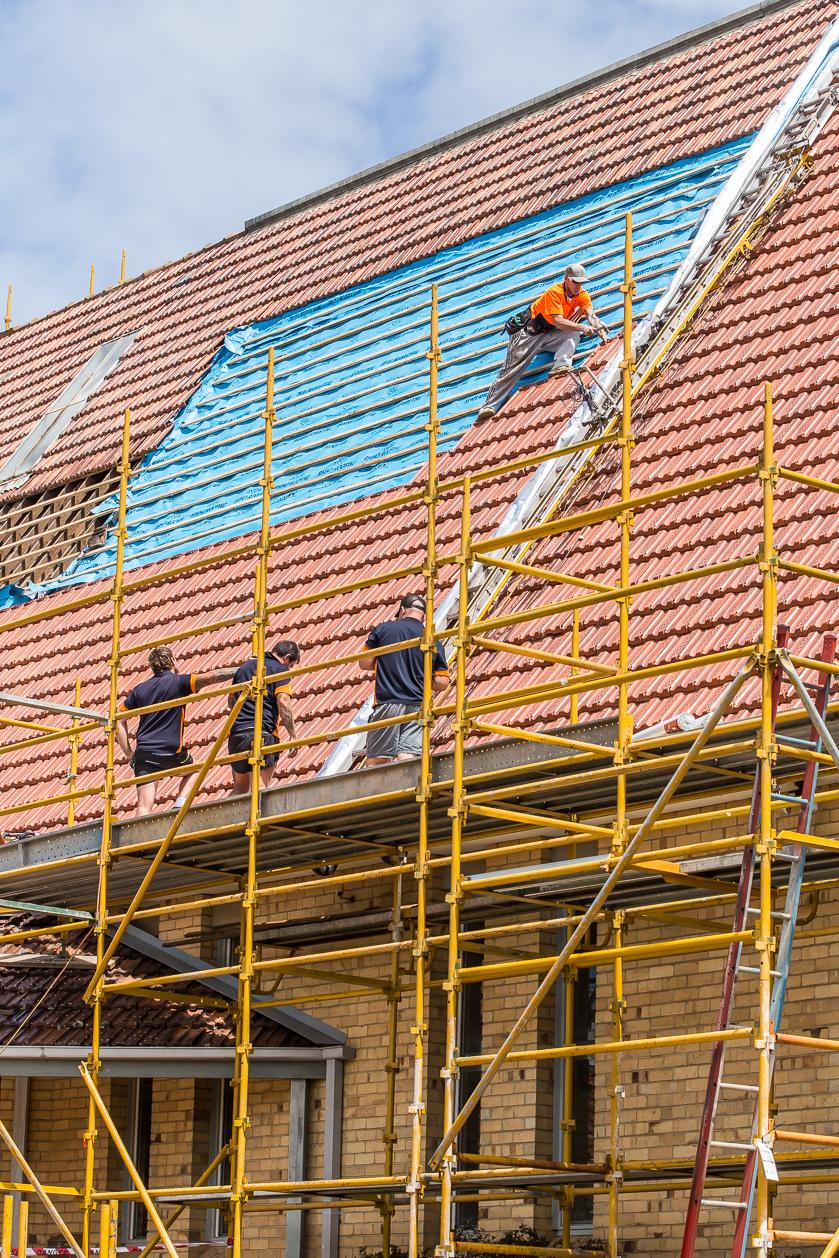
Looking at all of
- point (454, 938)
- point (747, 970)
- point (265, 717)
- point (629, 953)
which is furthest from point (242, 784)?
point (747, 970)

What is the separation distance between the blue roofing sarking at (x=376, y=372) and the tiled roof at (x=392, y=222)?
0.41 meters

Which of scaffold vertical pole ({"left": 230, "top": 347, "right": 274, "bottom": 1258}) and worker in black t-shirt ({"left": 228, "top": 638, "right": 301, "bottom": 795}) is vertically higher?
worker in black t-shirt ({"left": 228, "top": 638, "right": 301, "bottom": 795})

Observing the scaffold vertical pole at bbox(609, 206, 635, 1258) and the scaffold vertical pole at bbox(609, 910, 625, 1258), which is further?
the scaffold vertical pole at bbox(609, 910, 625, 1258)

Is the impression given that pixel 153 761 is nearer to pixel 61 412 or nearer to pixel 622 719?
pixel 622 719

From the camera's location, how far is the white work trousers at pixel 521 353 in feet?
45.9

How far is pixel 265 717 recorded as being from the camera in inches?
456

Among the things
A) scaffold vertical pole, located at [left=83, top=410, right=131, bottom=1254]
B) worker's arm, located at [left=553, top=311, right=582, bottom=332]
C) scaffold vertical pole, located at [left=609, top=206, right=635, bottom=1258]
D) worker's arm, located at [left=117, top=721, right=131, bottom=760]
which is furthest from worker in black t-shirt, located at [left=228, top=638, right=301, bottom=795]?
worker's arm, located at [left=553, top=311, right=582, bottom=332]

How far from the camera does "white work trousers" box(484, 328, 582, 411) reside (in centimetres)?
1400

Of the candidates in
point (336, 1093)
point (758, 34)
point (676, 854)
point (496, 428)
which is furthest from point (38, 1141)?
point (758, 34)

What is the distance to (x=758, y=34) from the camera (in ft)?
54.0

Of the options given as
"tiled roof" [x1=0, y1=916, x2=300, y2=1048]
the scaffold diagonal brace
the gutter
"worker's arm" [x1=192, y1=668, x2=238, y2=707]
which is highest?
"worker's arm" [x1=192, y1=668, x2=238, y2=707]

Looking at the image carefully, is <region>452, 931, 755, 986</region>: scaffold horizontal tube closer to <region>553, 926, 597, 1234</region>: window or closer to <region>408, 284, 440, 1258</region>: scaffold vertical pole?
<region>408, 284, 440, 1258</region>: scaffold vertical pole

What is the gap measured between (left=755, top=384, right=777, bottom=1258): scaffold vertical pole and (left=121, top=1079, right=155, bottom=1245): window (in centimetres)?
627

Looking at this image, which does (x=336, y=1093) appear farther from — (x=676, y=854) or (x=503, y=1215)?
(x=676, y=854)
